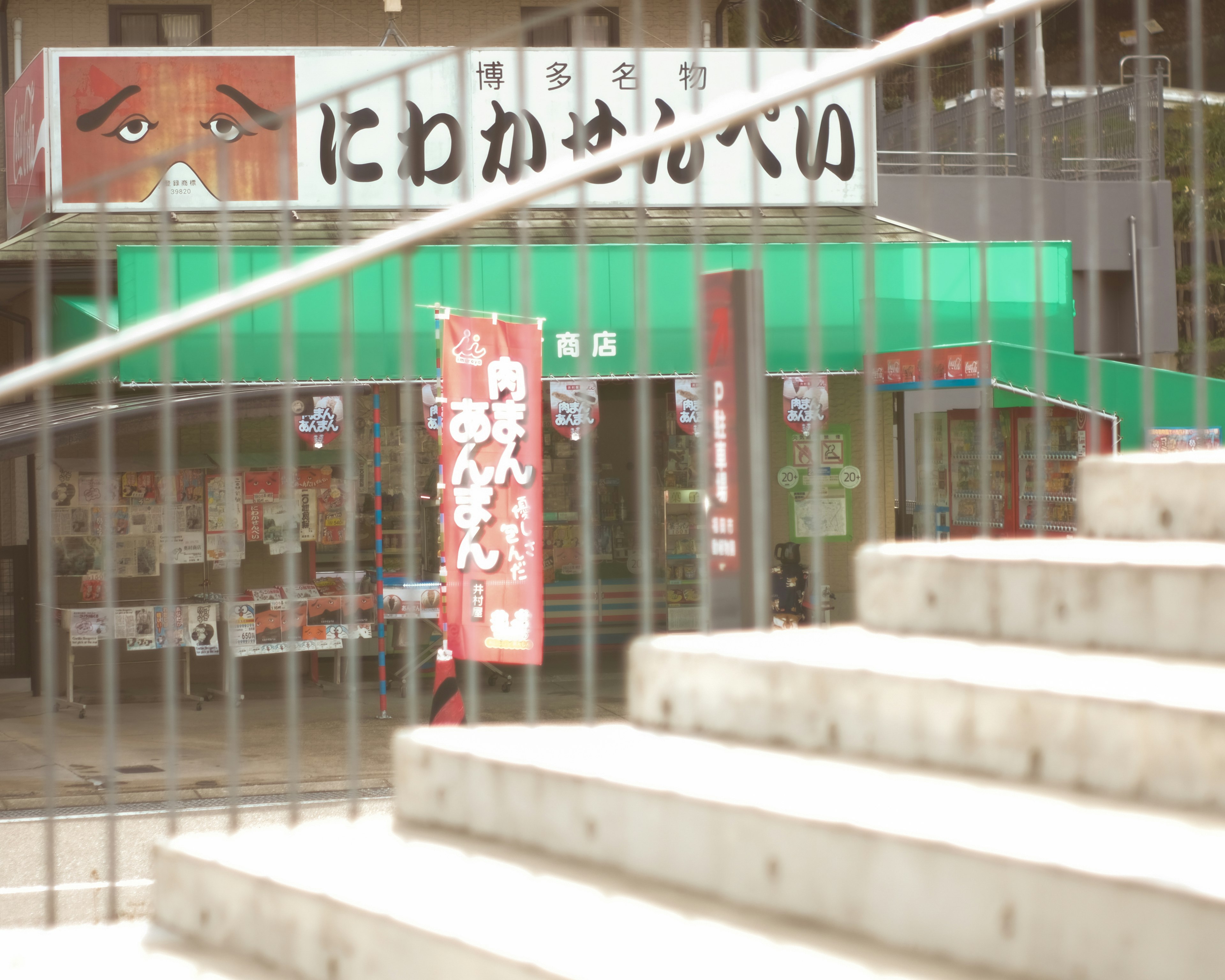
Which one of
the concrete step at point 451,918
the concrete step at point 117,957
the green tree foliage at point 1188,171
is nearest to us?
the concrete step at point 451,918

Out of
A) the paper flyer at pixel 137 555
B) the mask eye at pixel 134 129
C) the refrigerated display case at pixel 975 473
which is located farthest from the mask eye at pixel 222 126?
the refrigerated display case at pixel 975 473

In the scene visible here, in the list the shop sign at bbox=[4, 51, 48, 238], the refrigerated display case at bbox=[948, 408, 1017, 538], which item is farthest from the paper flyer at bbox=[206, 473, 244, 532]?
the refrigerated display case at bbox=[948, 408, 1017, 538]

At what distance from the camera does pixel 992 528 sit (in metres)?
12.2

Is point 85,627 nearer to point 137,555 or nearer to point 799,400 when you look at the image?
point 137,555

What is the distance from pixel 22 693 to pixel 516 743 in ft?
33.9

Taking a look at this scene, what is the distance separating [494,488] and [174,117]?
19.6 ft

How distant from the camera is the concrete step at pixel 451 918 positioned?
2.18 metres

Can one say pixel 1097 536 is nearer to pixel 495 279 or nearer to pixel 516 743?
pixel 516 743

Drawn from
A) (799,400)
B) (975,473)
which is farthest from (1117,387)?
(799,400)

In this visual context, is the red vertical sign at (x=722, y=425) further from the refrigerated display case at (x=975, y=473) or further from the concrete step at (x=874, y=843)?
the refrigerated display case at (x=975, y=473)

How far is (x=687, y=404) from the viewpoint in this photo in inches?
442

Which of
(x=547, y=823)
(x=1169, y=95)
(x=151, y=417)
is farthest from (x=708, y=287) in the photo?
(x=1169, y=95)

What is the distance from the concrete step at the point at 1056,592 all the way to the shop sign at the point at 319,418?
26.3 feet

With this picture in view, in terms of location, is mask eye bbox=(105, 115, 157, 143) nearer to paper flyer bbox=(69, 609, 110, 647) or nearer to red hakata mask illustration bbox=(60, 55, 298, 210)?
red hakata mask illustration bbox=(60, 55, 298, 210)
